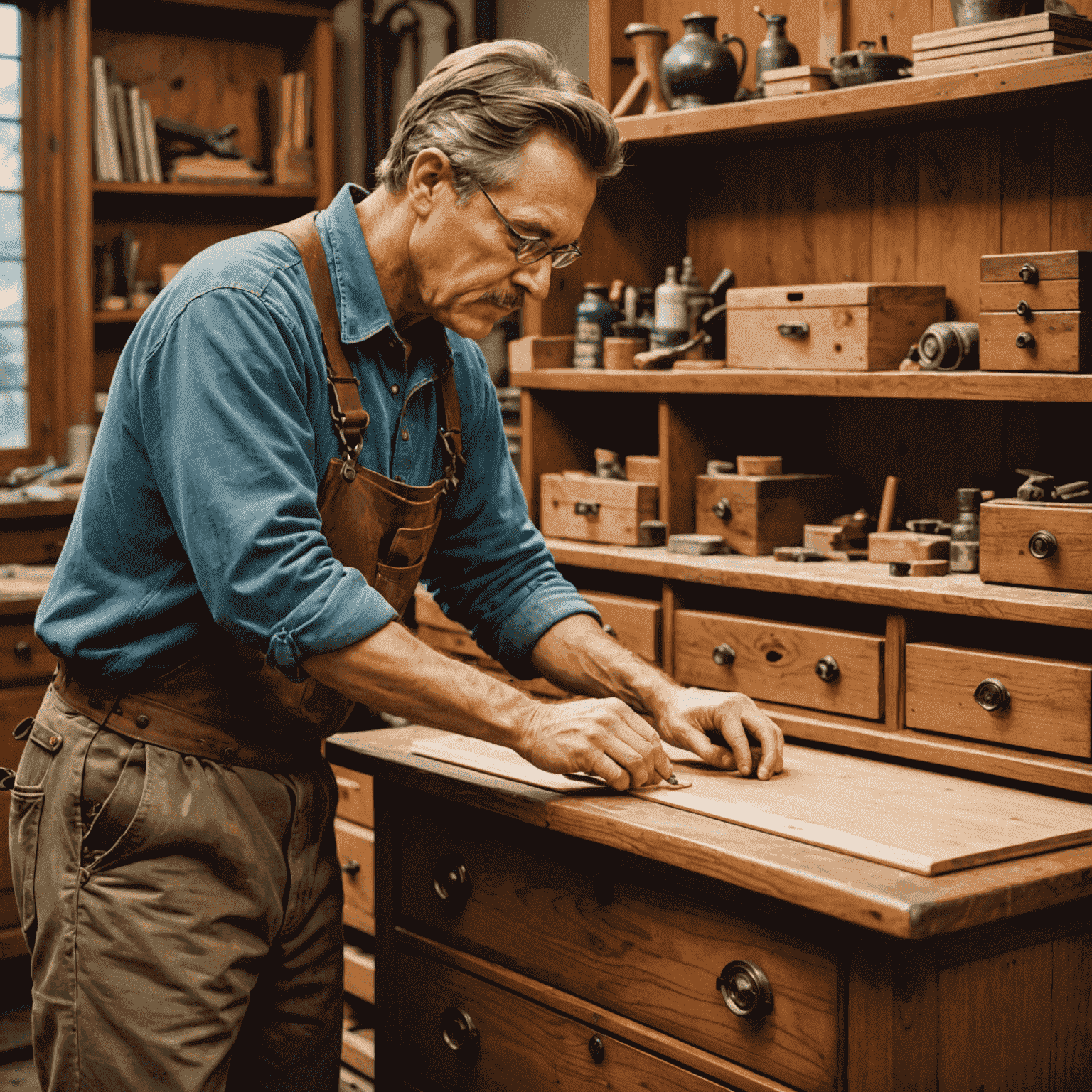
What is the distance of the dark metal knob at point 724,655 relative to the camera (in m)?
2.65

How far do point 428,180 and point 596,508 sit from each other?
4.23 ft

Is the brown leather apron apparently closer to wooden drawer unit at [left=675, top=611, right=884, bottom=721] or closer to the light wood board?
the light wood board

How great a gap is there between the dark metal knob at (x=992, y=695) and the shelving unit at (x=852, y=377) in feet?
0.13

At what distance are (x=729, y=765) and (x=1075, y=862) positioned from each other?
1.58 feet

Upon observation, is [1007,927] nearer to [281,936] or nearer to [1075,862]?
[1075,862]

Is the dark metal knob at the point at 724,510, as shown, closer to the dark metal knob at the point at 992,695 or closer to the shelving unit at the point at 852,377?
the shelving unit at the point at 852,377

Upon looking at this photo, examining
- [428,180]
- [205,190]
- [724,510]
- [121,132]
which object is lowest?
[724,510]

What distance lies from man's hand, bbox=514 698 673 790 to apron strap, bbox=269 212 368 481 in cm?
39

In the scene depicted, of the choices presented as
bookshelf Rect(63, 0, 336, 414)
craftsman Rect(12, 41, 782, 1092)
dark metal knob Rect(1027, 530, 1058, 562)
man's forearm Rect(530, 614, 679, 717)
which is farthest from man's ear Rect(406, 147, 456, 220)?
bookshelf Rect(63, 0, 336, 414)

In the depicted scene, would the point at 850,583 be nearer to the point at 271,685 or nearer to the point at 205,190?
the point at 271,685

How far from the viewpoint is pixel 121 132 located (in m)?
4.61

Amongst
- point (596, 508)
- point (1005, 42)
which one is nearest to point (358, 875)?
point (596, 508)

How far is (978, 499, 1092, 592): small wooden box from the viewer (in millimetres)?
2197

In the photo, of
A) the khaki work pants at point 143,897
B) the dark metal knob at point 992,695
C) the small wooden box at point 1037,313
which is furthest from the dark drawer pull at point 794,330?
the khaki work pants at point 143,897
